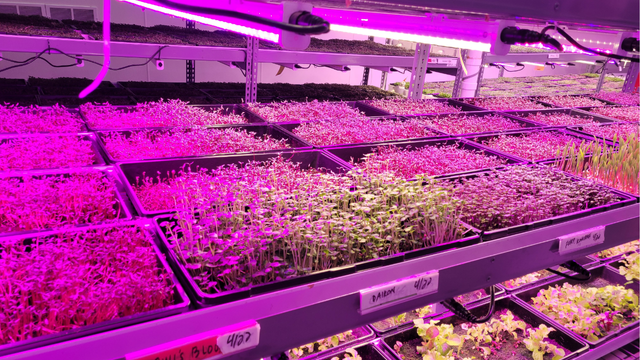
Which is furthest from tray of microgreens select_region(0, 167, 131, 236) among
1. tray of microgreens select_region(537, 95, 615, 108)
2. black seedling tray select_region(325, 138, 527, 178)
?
tray of microgreens select_region(537, 95, 615, 108)

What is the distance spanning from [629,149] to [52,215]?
9.35 feet

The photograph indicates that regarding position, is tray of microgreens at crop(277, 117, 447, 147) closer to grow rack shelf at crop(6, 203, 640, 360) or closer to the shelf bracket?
the shelf bracket

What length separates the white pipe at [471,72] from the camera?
450 cm

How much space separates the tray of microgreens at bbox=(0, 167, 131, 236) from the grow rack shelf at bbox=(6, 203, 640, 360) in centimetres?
51

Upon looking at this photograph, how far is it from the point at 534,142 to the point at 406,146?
928 millimetres

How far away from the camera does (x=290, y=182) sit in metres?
1.81

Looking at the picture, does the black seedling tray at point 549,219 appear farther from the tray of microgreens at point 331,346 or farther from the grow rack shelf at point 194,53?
the grow rack shelf at point 194,53

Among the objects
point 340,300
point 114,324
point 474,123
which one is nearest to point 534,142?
point 474,123

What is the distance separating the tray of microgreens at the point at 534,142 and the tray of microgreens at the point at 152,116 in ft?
5.36

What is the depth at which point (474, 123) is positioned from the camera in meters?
3.23

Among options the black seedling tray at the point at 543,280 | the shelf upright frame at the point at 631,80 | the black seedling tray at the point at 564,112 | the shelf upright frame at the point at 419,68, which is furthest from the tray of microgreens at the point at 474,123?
the shelf upright frame at the point at 631,80

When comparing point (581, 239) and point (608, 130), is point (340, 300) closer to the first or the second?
point (581, 239)

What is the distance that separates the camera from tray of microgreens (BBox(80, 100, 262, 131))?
2.48m

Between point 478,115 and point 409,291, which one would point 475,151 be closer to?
point 478,115
